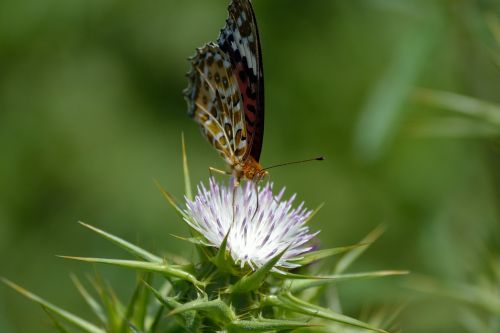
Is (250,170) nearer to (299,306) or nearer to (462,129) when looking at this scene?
(299,306)

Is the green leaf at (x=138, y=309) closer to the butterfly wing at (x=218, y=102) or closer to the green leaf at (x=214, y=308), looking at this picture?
the green leaf at (x=214, y=308)

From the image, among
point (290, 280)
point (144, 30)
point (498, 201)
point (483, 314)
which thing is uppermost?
point (144, 30)

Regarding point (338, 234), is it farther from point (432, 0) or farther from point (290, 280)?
point (290, 280)

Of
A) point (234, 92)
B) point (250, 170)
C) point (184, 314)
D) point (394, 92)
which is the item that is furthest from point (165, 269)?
point (394, 92)

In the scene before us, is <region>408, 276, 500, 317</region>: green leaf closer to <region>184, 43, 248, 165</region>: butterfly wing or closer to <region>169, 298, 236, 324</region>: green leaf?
<region>184, 43, 248, 165</region>: butterfly wing

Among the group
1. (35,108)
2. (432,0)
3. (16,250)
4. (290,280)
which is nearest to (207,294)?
(290,280)

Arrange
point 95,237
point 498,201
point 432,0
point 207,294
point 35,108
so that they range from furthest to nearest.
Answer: point 35,108, point 95,237, point 432,0, point 498,201, point 207,294
